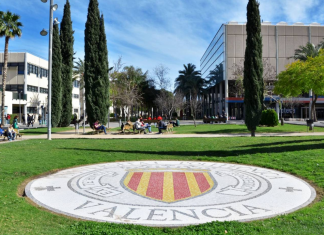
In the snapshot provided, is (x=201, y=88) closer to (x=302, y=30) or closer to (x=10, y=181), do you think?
(x=302, y=30)

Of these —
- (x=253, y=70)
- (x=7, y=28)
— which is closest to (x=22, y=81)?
(x=7, y=28)

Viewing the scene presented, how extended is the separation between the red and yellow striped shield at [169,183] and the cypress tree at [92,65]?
16016mm

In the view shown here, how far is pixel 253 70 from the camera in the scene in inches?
793

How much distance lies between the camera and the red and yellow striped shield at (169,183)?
6191 millimetres

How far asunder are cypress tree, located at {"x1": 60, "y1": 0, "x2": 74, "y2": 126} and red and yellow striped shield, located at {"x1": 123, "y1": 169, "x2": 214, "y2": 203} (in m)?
25.4

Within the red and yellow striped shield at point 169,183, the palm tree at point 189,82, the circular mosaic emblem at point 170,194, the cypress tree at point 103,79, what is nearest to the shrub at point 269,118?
the cypress tree at point 103,79

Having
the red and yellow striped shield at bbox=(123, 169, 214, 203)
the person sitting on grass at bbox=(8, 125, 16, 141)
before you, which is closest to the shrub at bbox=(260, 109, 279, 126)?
the person sitting on grass at bbox=(8, 125, 16, 141)

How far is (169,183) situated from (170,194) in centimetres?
96

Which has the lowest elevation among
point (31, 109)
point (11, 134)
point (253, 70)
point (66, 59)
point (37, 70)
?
point (11, 134)

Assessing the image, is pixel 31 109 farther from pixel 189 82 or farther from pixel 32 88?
pixel 189 82

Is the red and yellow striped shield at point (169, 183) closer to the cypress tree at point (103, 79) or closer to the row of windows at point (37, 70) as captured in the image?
the cypress tree at point (103, 79)

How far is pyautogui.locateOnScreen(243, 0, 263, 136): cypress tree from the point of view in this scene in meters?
19.9

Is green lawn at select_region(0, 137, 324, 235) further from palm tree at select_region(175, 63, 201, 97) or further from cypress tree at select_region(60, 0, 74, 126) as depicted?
palm tree at select_region(175, 63, 201, 97)

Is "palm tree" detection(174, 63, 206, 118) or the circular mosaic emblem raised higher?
"palm tree" detection(174, 63, 206, 118)
